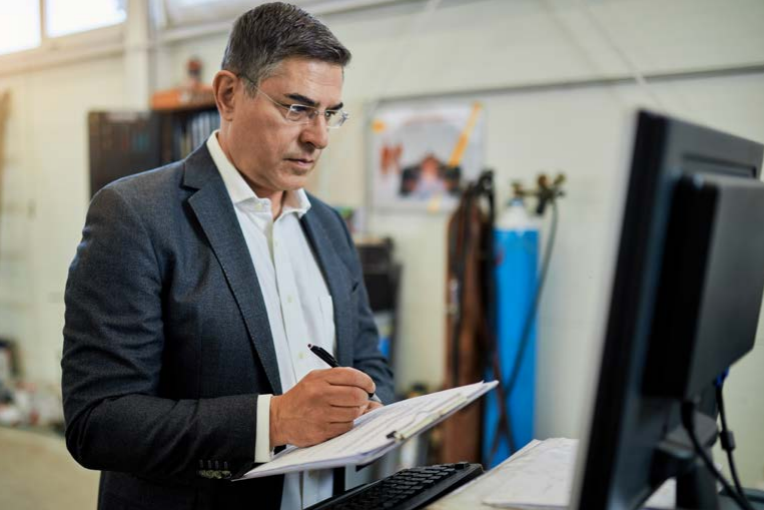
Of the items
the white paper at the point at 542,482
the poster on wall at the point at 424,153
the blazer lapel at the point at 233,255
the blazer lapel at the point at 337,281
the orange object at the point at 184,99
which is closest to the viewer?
the white paper at the point at 542,482

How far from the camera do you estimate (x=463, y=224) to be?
2967 mm

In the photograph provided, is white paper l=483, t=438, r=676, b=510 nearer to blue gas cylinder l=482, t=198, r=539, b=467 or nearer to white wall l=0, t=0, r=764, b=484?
white wall l=0, t=0, r=764, b=484

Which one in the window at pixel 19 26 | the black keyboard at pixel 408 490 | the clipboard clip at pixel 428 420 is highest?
the window at pixel 19 26

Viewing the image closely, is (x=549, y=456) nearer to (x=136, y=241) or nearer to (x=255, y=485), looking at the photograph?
(x=255, y=485)

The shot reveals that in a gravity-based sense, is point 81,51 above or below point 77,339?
above

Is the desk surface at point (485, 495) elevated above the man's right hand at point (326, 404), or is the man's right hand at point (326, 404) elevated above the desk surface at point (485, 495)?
the man's right hand at point (326, 404)

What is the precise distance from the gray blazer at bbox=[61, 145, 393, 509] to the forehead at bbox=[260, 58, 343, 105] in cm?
19

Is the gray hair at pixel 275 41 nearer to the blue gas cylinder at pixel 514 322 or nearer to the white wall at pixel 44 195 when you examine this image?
the blue gas cylinder at pixel 514 322

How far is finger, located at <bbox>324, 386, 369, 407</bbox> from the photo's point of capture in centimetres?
93

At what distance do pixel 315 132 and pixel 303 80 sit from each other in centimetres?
10

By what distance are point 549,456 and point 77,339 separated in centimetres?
73

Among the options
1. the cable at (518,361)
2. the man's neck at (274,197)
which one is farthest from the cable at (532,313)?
the man's neck at (274,197)

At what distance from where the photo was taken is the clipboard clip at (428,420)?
2.46ft

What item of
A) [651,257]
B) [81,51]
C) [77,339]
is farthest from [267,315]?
[81,51]
